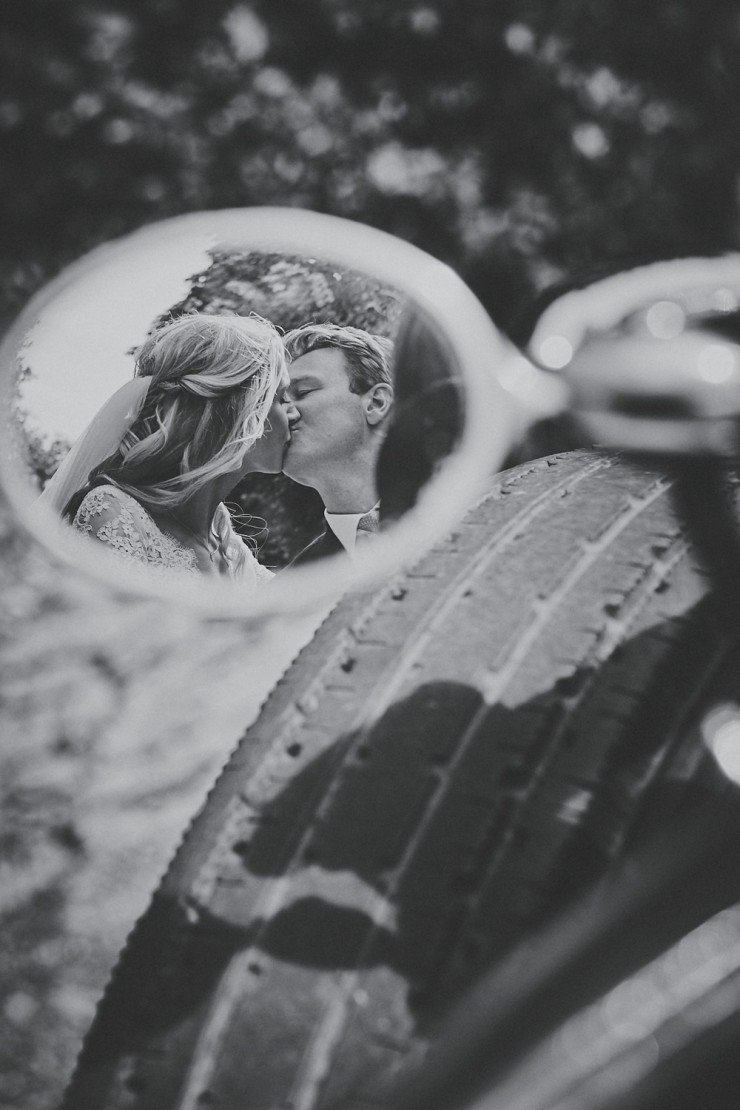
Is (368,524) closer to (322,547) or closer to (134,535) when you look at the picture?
(322,547)

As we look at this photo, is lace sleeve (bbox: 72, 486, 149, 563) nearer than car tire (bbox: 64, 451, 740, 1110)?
No

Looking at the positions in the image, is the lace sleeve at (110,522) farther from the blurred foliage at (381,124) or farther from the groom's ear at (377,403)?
the blurred foliage at (381,124)

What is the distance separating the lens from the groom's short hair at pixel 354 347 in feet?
2.09

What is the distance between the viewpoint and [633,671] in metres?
0.58

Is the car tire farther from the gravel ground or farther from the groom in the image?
the gravel ground

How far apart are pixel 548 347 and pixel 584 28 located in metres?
1.39

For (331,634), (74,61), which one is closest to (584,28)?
(74,61)

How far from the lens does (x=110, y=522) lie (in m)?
0.67

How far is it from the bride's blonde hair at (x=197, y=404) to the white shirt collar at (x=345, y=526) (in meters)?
0.07

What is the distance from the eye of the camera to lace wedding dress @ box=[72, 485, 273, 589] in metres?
0.67

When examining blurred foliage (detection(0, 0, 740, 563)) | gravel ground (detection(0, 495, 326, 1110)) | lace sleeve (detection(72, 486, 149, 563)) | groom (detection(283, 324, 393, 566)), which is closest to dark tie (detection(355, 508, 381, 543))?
groom (detection(283, 324, 393, 566))

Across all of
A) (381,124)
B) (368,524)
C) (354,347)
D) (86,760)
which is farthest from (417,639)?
(381,124)

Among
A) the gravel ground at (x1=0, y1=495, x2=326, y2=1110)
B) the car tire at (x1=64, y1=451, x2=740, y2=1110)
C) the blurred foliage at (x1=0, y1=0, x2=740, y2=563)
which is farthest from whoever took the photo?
the blurred foliage at (x1=0, y1=0, x2=740, y2=563)

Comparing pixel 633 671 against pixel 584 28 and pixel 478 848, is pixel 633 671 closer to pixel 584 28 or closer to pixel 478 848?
pixel 478 848
